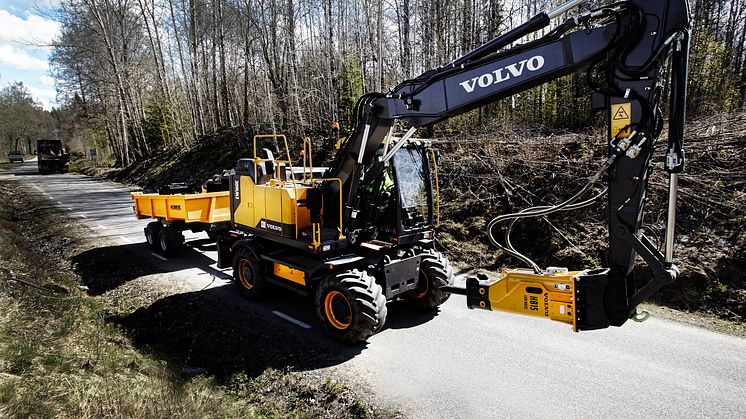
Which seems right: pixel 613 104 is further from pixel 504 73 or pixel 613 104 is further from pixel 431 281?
pixel 431 281

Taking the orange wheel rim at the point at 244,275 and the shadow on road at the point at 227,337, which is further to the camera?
the orange wheel rim at the point at 244,275

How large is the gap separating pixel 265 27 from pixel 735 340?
20.6 m

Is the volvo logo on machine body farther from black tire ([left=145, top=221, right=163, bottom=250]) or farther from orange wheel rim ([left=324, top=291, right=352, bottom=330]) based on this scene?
black tire ([left=145, top=221, right=163, bottom=250])

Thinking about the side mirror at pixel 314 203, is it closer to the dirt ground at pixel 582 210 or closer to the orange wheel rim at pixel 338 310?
the orange wheel rim at pixel 338 310

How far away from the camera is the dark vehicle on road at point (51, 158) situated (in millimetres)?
38856

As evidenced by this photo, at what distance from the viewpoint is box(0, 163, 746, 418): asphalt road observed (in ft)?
14.2

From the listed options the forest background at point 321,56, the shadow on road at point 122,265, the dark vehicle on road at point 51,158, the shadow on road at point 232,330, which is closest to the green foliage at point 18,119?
the dark vehicle on road at point 51,158

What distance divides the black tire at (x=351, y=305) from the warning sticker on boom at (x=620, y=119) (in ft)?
10.6

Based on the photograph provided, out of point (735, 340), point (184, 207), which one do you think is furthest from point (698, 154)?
point (184, 207)

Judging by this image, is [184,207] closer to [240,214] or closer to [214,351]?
[240,214]

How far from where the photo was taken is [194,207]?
9742 mm

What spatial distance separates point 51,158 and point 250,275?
42056 millimetres

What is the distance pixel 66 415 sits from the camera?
362 centimetres

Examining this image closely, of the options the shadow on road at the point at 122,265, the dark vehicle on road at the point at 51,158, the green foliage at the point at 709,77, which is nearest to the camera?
the shadow on road at the point at 122,265
